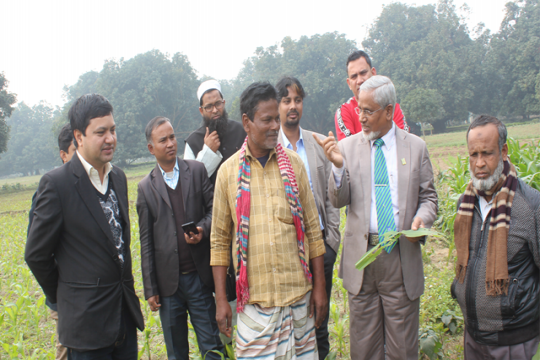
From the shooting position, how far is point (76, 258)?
2.18m

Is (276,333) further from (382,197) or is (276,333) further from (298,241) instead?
(382,197)

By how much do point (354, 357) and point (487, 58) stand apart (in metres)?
46.2

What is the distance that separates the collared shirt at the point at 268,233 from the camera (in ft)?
7.12

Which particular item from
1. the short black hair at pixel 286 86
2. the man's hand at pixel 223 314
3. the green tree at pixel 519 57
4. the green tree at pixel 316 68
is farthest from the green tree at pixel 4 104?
the green tree at pixel 519 57

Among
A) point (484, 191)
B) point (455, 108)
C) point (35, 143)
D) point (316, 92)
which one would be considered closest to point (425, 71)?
point (455, 108)

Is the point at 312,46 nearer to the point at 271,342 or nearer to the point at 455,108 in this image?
the point at 455,108

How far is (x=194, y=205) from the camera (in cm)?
290

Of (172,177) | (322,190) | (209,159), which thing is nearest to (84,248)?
(172,177)

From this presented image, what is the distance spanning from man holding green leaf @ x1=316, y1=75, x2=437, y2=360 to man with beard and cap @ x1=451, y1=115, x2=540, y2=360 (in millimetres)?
324

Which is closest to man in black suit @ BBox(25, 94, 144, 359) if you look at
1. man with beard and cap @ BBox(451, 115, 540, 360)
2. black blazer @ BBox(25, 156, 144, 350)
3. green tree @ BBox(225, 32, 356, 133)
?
black blazer @ BBox(25, 156, 144, 350)

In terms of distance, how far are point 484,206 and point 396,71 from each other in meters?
42.5

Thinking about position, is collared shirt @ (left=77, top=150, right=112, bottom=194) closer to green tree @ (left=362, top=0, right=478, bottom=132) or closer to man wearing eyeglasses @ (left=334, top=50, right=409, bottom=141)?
man wearing eyeglasses @ (left=334, top=50, right=409, bottom=141)

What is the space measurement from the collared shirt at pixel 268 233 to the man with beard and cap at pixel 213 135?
0.94 metres

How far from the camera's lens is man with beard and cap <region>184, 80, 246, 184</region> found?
3248mm
